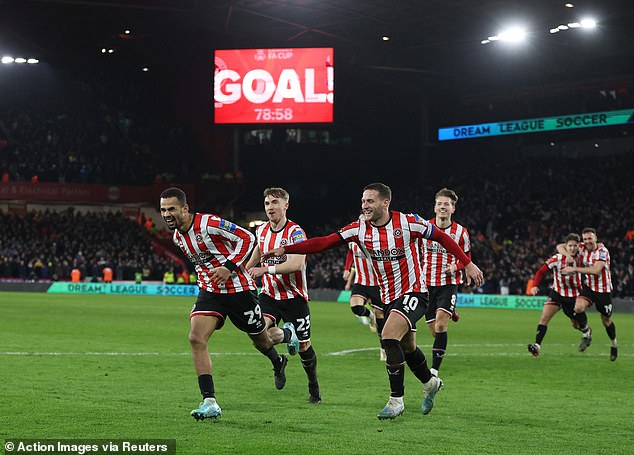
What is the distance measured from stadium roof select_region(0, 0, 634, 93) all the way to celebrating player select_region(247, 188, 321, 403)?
31.1m

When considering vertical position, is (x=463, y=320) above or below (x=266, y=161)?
below

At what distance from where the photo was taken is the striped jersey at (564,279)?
17812 millimetres

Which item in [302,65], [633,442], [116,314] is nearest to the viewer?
[633,442]

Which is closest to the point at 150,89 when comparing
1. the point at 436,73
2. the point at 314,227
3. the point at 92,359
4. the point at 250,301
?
the point at 314,227

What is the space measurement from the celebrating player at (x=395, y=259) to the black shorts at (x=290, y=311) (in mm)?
1934

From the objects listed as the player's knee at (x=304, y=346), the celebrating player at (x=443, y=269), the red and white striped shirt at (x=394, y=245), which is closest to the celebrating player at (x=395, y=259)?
the red and white striped shirt at (x=394, y=245)

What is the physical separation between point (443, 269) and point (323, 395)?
130 inches

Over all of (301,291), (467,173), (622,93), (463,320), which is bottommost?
(463,320)

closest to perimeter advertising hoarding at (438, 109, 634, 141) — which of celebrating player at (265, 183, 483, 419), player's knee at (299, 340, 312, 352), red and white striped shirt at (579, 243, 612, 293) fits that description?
red and white striped shirt at (579, 243, 612, 293)

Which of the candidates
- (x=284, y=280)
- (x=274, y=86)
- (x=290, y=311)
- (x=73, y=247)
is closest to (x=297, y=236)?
(x=284, y=280)

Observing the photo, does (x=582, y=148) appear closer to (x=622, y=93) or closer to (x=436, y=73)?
(x=622, y=93)

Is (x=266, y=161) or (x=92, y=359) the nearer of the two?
(x=92, y=359)

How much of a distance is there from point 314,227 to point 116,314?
3495cm

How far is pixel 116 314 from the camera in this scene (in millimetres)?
28891
